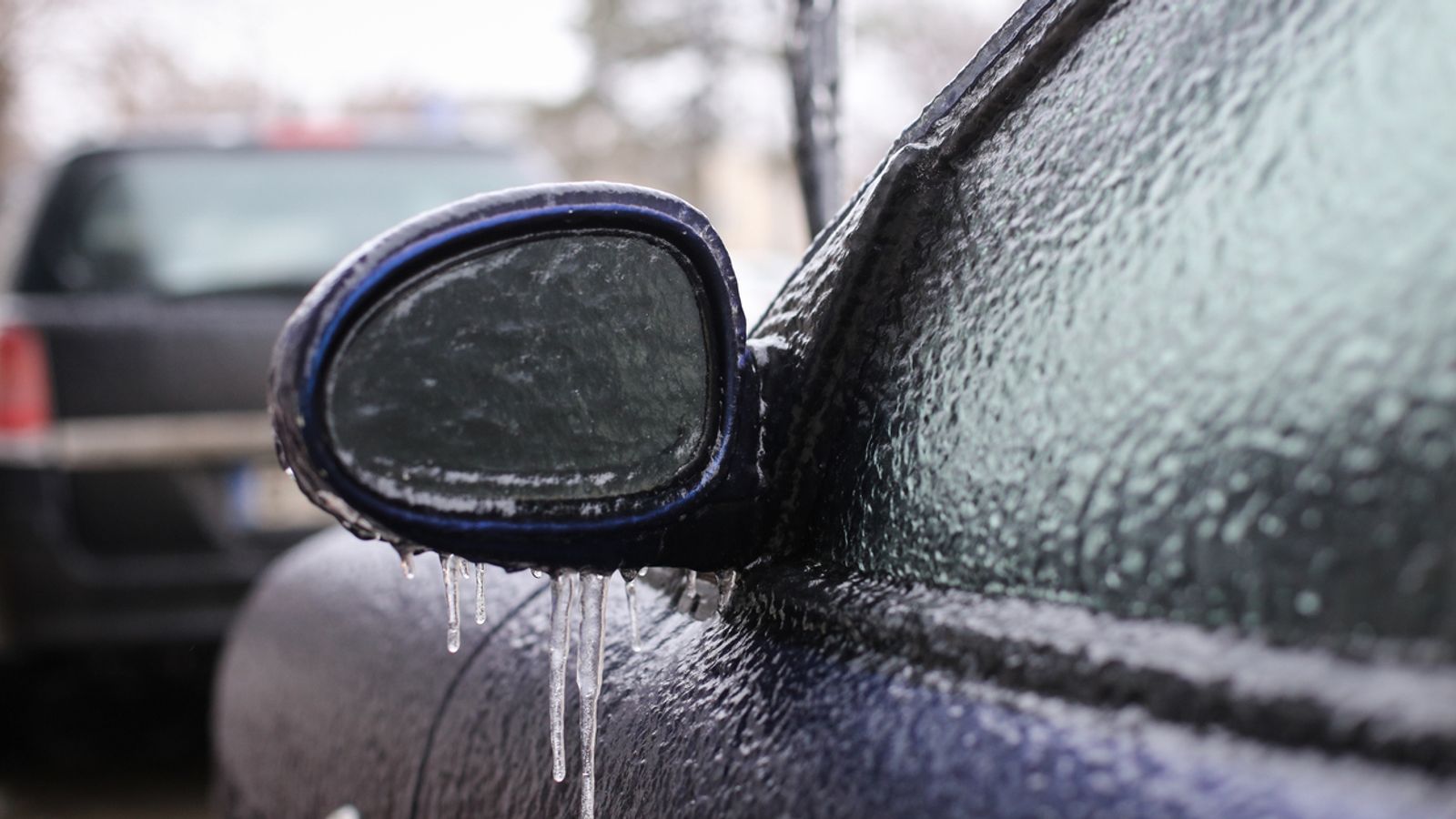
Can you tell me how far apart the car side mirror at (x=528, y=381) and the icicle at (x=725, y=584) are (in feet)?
0.11

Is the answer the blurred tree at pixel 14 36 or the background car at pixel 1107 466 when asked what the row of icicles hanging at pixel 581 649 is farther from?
the blurred tree at pixel 14 36

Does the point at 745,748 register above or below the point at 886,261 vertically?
below

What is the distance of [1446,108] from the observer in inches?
28.2

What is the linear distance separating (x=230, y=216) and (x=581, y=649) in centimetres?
372

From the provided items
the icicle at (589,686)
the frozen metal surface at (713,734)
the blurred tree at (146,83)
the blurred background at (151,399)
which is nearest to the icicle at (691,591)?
the frozen metal surface at (713,734)

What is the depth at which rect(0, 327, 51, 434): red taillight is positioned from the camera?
156 inches

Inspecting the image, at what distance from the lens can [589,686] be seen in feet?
3.75

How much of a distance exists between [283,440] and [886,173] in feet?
1.55

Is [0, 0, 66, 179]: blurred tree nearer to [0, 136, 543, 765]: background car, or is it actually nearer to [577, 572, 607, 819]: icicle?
[0, 136, 543, 765]: background car

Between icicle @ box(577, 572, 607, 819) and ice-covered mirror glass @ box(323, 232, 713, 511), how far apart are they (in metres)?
0.13

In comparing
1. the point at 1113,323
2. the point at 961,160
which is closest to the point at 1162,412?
the point at 1113,323

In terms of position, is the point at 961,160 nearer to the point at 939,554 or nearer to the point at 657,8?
the point at 939,554

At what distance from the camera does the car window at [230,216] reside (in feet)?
14.4

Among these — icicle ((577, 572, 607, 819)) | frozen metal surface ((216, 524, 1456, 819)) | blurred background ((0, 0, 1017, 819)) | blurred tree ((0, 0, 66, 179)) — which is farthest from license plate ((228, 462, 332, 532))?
blurred tree ((0, 0, 66, 179))
